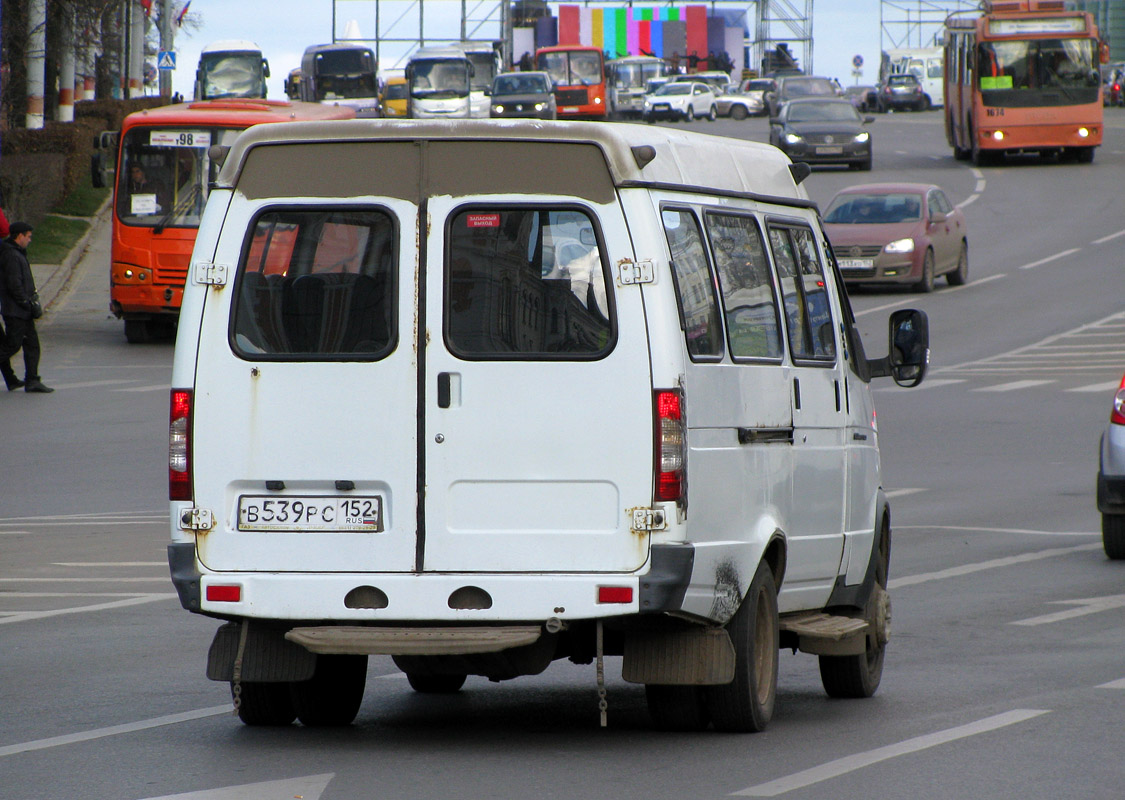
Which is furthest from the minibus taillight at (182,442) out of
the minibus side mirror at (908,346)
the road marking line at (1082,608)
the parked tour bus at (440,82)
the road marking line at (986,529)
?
the parked tour bus at (440,82)

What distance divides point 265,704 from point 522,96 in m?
59.3

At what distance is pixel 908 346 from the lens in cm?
837

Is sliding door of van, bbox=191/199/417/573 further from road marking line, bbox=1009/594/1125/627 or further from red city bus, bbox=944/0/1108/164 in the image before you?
red city bus, bbox=944/0/1108/164

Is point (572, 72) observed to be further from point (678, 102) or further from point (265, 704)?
point (265, 704)

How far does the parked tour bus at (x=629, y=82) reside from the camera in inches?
3292

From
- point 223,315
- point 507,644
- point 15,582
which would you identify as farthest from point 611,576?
point 15,582

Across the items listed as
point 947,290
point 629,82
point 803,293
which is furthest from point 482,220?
point 629,82

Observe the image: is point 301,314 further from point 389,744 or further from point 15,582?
point 15,582

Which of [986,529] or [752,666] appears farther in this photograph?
[986,529]

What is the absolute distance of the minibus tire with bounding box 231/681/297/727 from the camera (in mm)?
7320

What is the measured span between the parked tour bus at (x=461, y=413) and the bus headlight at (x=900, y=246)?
25909 mm

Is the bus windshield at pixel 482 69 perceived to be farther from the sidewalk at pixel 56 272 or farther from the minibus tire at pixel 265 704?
the minibus tire at pixel 265 704

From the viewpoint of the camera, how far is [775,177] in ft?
26.2

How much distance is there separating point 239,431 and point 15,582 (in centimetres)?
552
